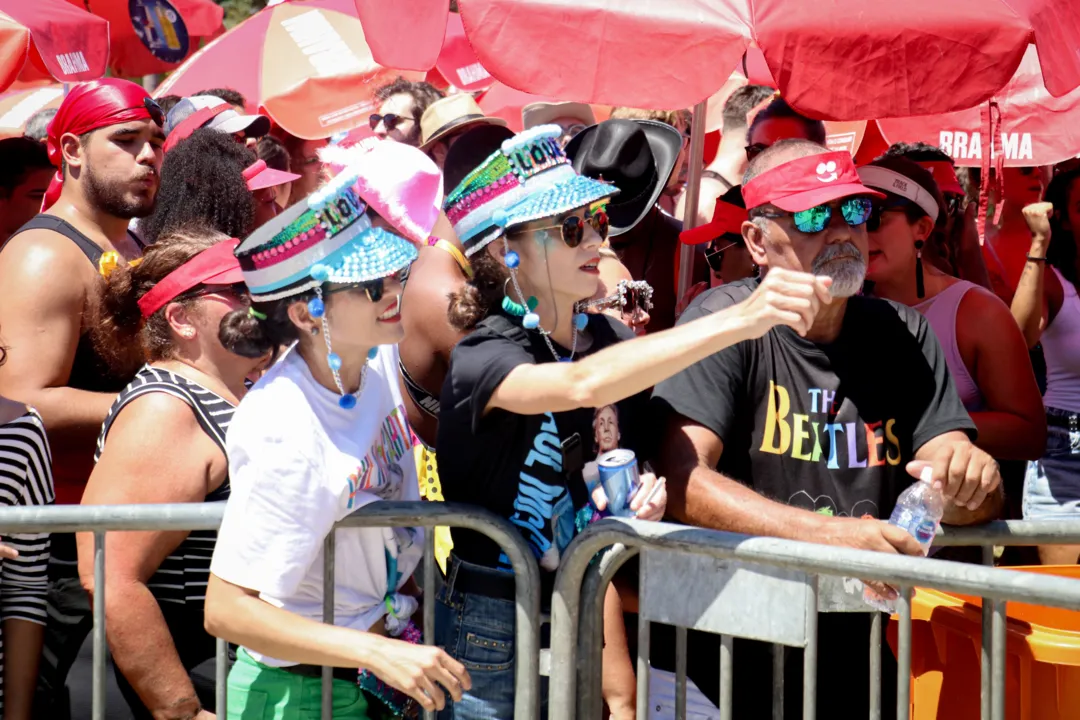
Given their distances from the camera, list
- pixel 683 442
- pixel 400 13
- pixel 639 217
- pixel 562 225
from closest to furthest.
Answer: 1. pixel 562 225
2. pixel 683 442
3. pixel 400 13
4. pixel 639 217

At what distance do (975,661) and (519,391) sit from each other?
1.38 metres

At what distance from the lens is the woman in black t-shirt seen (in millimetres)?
3080

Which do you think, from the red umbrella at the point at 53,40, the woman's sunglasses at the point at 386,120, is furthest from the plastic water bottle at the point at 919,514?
the red umbrella at the point at 53,40

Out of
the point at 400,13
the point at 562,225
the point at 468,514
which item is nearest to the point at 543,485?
the point at 468,514

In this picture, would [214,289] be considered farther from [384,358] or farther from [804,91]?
[804,91]

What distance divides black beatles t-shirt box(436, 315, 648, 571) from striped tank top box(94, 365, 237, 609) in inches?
25.5

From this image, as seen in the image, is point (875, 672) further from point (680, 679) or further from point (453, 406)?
point (453, 406)

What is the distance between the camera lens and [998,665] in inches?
118

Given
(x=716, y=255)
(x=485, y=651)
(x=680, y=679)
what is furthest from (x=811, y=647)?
(x=716, y=255)

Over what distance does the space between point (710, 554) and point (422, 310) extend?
139cm

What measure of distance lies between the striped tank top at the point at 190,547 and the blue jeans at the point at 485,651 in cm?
74

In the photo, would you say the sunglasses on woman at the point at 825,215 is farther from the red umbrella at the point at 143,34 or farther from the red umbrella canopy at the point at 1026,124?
the red umbrella at the point at 143,34

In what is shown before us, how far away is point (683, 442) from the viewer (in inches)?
139

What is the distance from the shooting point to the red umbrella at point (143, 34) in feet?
31.5
